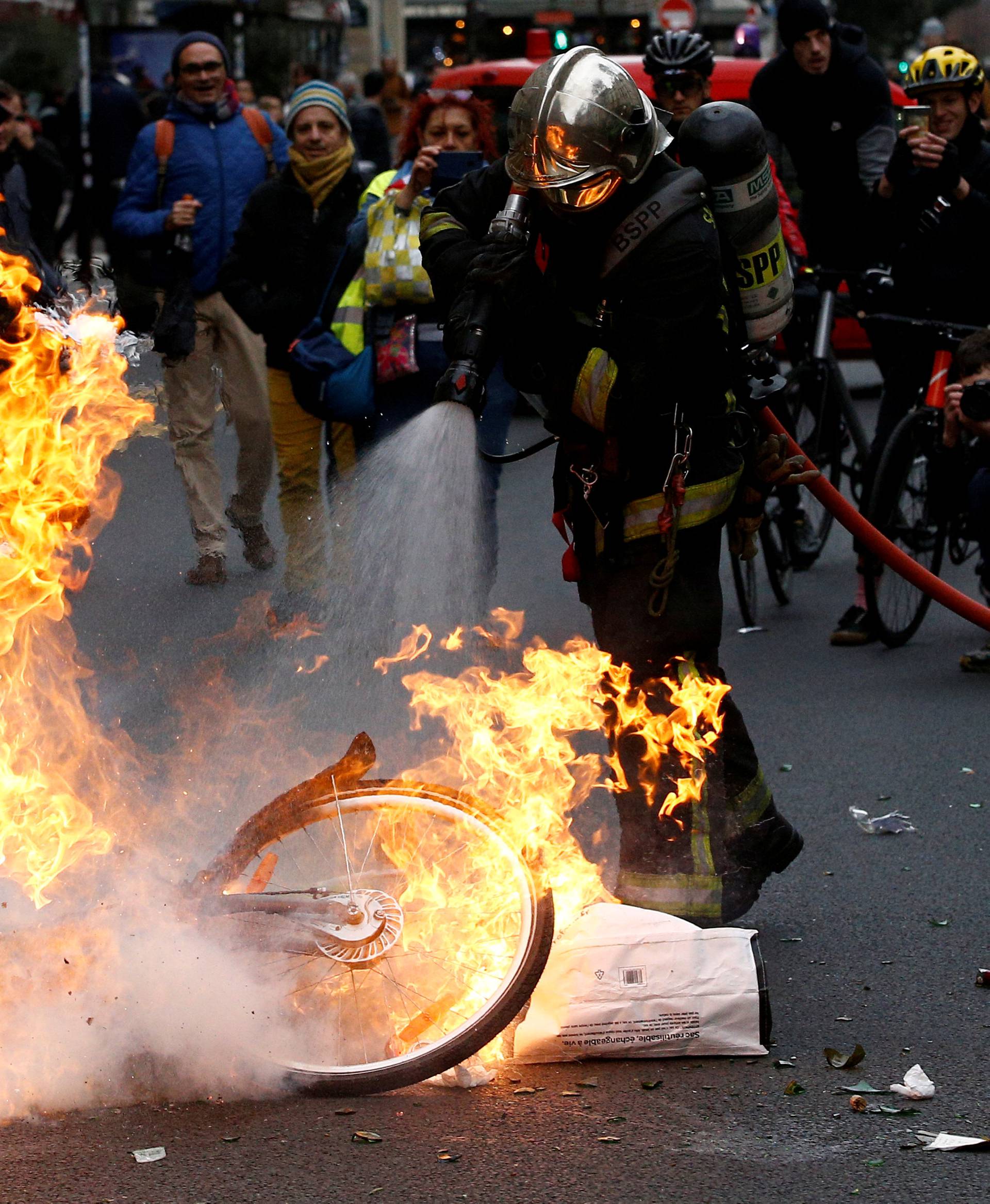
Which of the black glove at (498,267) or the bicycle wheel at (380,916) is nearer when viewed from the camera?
the bicycle wheel at (380,916)

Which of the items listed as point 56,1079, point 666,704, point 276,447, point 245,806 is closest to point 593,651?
point 666,704

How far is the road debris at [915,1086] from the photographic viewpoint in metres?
3.66

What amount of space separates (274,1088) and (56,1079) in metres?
0.44

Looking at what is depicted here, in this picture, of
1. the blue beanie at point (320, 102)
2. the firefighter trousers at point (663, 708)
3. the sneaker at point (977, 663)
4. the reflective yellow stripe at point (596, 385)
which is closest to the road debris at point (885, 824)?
the firefighter trousers at point (663, 708)

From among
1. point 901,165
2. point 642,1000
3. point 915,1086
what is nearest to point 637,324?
point 642,1000

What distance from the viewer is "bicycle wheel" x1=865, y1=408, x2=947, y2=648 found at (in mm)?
7105

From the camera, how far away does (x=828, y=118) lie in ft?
28.1

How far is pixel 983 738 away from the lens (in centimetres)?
627

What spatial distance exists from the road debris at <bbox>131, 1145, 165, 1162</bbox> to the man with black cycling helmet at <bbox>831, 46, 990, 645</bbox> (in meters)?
4.64

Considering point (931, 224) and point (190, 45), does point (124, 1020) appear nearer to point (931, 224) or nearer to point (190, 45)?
point (931, 224)

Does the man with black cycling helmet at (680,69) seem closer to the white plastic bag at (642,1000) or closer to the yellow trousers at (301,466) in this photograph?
the yellow trousers at (301,466)

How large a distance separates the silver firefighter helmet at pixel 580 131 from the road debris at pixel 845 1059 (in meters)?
1.93

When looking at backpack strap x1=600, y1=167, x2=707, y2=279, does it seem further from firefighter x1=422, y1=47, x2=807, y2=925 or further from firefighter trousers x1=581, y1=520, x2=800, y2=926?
firefighter trousers x1=581, y1=520, x2=800, y2=926

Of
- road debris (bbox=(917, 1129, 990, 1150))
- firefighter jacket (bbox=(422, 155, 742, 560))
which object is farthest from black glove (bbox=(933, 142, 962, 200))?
road debris (bbox=(917, 1129, 990, 1150))
